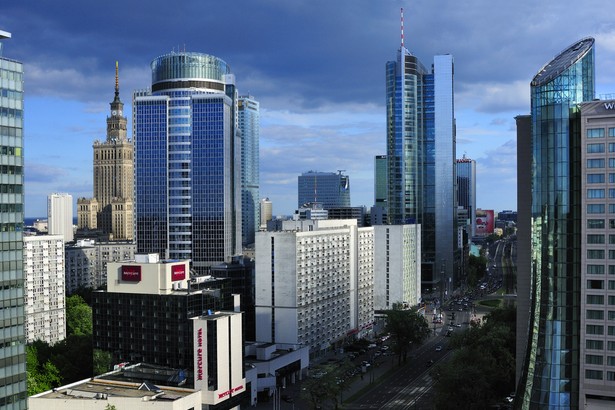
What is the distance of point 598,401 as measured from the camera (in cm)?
7594

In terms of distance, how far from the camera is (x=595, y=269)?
77500 mm

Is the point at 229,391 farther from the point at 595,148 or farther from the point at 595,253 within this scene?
the point at 595,148

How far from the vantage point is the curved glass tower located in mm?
77562

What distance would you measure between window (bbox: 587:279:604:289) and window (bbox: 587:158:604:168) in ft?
43.2

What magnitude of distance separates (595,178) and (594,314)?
15648mm

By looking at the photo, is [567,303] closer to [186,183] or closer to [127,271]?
[127,271]

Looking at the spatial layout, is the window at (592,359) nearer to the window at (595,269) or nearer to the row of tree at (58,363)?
the window at (595,269)

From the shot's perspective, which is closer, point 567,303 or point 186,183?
point 567,303

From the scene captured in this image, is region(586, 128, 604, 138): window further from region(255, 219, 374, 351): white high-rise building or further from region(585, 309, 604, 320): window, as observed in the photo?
region(255, 219, 374, 351): white high-rise building

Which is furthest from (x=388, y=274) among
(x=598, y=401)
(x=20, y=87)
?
(x=20, y=87)

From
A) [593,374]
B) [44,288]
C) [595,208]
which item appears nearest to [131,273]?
[593,374]

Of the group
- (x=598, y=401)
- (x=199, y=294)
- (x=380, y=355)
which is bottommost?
(x=380, y=355)

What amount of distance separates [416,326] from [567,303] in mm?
59290

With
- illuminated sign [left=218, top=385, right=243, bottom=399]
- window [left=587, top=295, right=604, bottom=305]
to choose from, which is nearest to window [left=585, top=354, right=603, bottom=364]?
window [left=587, top=295, right=604, bottom=305]
